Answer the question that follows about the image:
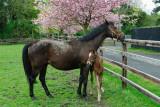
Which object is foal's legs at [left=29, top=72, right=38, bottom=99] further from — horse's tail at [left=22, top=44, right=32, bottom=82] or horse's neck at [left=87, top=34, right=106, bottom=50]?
horse's neck at [left=87, top=34, right=106, bottom=50]

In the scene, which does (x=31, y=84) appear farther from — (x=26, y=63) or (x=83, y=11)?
(x=83, y=11)

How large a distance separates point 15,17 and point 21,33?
9.01 ft

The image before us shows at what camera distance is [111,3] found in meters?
16.6

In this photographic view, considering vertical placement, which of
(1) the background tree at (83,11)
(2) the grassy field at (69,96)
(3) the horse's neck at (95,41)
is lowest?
(2) the grassy field at (69,96)

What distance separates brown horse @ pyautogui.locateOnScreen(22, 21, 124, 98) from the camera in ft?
25.9

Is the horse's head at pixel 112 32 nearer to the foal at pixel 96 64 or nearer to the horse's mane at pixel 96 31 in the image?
the horse's mane at pixel 96 31

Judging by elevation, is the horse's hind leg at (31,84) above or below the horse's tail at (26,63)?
below

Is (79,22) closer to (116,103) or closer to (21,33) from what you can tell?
(116,103)

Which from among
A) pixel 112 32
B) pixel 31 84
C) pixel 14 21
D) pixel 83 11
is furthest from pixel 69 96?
pixel 14 21

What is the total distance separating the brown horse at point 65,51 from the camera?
7898 millimetres

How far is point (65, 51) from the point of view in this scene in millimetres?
7945

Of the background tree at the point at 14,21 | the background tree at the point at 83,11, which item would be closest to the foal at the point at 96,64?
the background tree at the point at 83,11

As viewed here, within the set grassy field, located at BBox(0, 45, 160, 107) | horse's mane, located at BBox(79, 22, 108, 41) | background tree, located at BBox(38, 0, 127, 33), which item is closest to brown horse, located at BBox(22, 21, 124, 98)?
horse's mane, located at BBox(79, 22, 108, 41)

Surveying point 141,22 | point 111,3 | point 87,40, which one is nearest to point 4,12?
point 141,22
